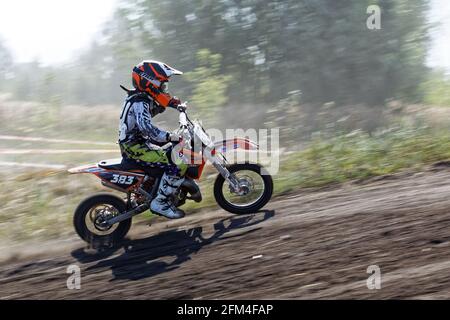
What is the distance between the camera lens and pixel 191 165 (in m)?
6.74

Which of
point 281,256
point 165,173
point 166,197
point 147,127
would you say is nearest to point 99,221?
point 166,197

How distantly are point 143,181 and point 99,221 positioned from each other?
0.74 meters

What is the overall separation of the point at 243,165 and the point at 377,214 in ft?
5.83

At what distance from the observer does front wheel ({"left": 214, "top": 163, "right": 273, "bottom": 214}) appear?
6.88 metres

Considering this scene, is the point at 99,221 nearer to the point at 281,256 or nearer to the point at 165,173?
the point at 165,173

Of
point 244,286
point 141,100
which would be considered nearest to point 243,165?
point 141,100

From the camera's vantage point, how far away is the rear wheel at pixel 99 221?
657cm

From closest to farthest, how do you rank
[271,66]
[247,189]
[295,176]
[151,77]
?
[151,77], [247,189], [295,176], [271,66]

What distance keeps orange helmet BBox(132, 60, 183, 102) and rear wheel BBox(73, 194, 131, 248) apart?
1.42 meters

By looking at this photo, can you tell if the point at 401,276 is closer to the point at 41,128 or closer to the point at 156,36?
the point at 41,128

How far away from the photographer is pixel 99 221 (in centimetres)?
666

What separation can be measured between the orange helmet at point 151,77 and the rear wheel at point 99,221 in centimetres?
142

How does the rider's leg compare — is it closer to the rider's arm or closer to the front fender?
the rider's arm

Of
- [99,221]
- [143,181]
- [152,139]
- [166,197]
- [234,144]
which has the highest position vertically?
[152,139]
